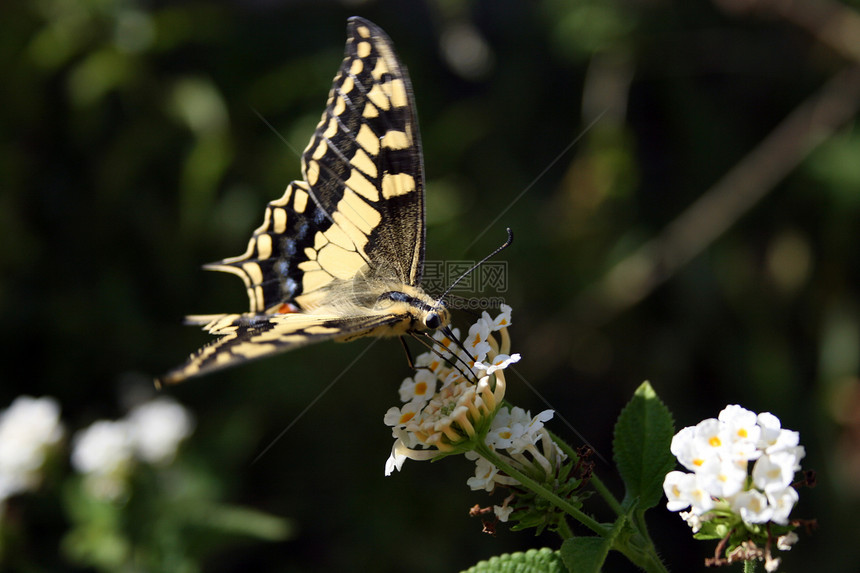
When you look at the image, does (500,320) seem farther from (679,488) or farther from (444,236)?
(444,236)

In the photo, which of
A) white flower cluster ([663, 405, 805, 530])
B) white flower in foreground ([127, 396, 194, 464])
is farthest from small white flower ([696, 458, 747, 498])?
white flower in foreground ([127, 396, 194, 464])

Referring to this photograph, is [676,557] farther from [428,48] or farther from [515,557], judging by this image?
[428,48]

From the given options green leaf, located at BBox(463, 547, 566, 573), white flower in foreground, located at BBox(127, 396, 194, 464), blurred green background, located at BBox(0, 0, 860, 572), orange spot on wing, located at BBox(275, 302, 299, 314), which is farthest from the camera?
blurred green background, located at BBox(0, 0, 860, 572)

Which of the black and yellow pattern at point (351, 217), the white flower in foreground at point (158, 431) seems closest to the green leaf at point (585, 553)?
the black and yellow pattern at point (351, 217)

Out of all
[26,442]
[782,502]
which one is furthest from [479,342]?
[26,442]

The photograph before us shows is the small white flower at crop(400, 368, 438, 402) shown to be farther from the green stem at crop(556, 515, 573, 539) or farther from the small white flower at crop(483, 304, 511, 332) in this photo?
the green stem at crop(556, 515, 573, 539)

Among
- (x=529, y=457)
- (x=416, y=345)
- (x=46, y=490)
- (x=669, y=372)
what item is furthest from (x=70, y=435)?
(x=669, y=372)
